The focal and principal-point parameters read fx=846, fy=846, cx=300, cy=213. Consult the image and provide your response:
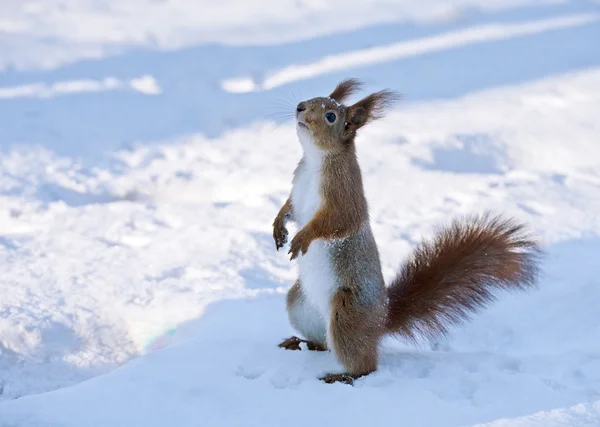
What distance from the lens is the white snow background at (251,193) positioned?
2.78m

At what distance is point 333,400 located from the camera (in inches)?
107

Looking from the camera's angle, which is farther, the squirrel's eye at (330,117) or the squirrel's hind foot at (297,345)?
the squirrel's hind foot at (297,345)

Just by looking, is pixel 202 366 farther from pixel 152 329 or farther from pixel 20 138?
pixel 20 138

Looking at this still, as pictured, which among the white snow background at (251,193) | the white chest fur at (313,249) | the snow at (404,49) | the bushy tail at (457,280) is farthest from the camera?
the snow at (404,49)

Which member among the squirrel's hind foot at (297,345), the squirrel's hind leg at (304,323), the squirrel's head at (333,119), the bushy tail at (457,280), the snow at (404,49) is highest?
the snow at (404,49)

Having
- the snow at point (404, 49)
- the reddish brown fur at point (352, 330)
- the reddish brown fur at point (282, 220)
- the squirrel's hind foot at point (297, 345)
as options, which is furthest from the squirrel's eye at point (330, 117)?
the snow at point (404, 49)

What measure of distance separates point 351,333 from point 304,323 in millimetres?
305

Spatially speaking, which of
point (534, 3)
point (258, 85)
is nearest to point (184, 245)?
point (258, 85)

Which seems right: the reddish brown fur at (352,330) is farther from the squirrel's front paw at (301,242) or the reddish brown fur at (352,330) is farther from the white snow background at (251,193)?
the squirrel's front paw at (301,242)

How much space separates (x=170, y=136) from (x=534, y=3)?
4738mm

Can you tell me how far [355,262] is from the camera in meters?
2.88

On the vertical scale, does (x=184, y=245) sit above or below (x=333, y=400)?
above

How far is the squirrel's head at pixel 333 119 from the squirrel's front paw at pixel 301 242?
31 cm

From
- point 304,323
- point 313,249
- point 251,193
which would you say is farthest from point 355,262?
point 251,193
